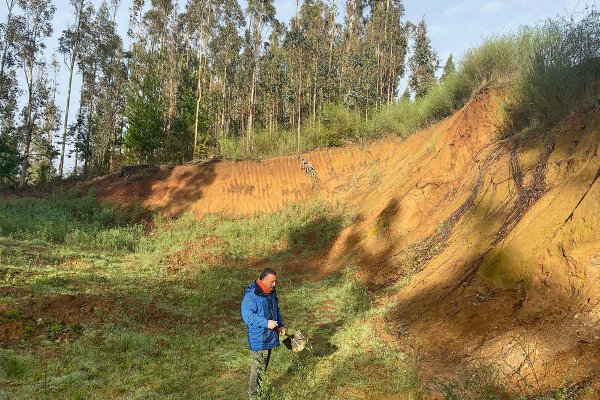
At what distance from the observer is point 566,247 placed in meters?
5.61

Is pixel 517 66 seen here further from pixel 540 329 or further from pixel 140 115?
pixel 140 115

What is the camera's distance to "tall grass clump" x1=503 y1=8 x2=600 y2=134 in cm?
868

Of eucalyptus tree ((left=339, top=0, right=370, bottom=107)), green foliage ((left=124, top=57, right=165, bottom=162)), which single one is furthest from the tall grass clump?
green foliage ((left=124, top=57, right=165, bottom=162))

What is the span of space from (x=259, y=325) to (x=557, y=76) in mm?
9385

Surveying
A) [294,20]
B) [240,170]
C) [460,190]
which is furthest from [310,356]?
[294,20]

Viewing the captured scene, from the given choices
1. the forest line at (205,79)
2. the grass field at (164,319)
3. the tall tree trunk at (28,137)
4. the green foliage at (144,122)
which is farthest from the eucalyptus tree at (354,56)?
the tall tree trunk at (28,137)

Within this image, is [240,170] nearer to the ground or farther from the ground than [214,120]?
nearer to the ground

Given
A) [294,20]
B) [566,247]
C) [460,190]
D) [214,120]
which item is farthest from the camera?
[214,120]

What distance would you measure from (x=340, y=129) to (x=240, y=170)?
637 cm

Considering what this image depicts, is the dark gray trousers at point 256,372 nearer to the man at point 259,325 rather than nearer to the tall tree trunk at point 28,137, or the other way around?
the man at point 259,325

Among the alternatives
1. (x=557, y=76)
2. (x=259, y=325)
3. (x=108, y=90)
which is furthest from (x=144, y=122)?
(x=259, y=325)

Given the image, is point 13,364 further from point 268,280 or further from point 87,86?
point 87,86

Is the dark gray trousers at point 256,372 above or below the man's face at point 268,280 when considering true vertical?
→ below

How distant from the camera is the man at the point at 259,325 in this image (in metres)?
4.63
